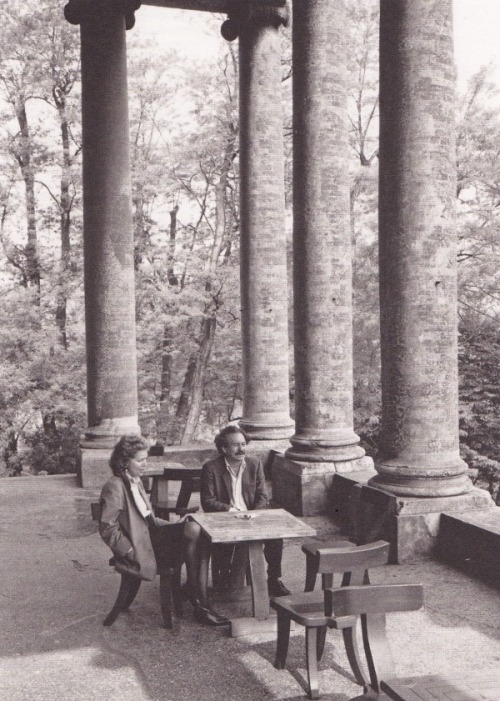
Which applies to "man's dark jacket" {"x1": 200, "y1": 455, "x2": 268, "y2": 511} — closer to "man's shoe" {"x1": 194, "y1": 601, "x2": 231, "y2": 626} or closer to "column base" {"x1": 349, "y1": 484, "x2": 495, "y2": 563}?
"man's shoe" {"x1": 194, "y1": 601, "x2": 231, "y2": 626}

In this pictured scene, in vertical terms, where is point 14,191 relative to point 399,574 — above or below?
above

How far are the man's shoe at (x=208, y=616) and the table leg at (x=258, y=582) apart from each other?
0.99 ft

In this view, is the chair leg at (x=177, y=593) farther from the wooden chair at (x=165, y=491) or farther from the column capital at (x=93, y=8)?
the column capital at (x=93, y=8)

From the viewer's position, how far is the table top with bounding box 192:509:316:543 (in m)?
7.07

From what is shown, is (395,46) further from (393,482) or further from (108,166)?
(108,166)

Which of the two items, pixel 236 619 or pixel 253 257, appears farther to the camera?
pixel 253 257

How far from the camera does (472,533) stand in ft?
27.9

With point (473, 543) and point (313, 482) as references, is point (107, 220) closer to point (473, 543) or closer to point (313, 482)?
point (313, 482)

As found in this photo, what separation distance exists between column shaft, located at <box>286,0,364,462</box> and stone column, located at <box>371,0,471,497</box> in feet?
8.89

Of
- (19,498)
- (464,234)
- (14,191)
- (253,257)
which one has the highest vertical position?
(14,191)

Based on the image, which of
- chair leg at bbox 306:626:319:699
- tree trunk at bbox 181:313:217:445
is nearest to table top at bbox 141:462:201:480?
chair leg at bbox 306:626:319:699

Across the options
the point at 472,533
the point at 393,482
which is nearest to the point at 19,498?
the point at 393,482

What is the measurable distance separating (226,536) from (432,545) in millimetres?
3187

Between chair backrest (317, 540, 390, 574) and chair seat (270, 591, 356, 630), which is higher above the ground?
chair backrest (317, 540, 390, 574)
